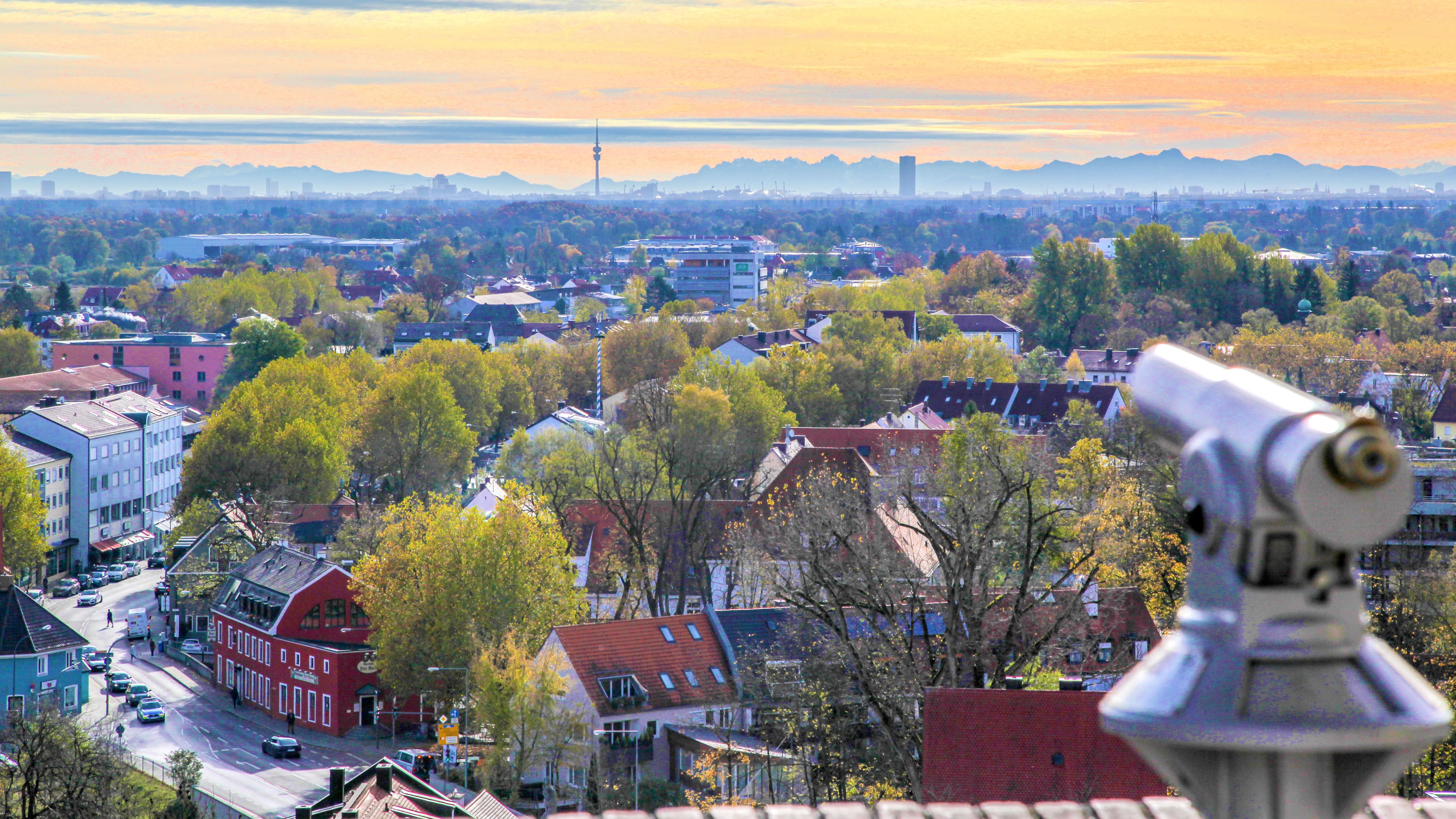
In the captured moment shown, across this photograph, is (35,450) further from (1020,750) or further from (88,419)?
(1020,750)

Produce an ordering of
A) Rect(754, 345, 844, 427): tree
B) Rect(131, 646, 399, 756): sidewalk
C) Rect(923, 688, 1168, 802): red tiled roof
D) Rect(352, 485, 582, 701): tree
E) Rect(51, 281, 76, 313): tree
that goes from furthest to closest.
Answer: Rect(51, 281, 76, 313): tree, Rect(754, 345, 844, 427): tree, Rect(131, 646, 399, 756): sidewalk, Rect(352, 485, 582, 701): tree, Rect(923, 688, 1168, 802): red tiled roof

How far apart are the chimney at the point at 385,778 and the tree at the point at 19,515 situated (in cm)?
3139

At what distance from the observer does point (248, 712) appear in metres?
44.8

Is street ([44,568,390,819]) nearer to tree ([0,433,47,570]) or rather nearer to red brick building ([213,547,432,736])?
red brick building ([213,547,432,736])

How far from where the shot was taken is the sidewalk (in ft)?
134

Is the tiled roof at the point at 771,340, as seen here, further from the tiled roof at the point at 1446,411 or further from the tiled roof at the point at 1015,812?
the tiled roof at the point at 1015,812

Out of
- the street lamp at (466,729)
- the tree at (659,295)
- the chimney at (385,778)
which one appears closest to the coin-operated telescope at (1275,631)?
the chimney at (385,778)

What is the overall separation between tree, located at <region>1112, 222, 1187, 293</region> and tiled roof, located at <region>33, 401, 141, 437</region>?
76.6 m

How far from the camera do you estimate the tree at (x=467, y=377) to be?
80.6 meters

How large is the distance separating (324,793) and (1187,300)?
95.9 metres

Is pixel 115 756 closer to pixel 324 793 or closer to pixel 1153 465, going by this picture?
pixel 324 793

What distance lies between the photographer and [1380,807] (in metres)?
4.58

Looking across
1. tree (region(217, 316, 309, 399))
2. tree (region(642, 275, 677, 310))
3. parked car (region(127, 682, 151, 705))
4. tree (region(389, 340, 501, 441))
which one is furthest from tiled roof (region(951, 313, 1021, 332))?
parked car (region(127, 682, 151, 705))

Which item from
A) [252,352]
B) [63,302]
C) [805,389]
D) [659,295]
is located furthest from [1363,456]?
[659,295]
